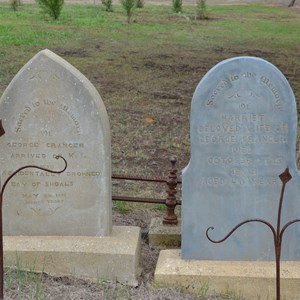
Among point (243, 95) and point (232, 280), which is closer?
point (232, 280)

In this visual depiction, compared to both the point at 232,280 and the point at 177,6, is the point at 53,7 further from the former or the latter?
the point at 232,280

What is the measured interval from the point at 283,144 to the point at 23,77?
1653 millimetres

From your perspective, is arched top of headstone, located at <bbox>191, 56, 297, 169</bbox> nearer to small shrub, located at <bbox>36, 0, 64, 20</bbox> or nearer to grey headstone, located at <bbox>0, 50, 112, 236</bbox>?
grey headstone, located at <bbox>0, 50, 112, 236</bbox>

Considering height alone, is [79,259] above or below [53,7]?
above

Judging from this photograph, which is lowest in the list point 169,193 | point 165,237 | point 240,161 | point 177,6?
point 177,6

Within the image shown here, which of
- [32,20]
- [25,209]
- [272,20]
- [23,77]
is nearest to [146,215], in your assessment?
[25,209]

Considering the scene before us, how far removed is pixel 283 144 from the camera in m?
4.62

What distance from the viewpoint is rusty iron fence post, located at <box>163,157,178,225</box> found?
5.43 meters

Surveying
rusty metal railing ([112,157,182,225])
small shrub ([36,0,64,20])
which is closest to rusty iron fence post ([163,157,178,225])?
rusty metal railing ([112,157,182,225])

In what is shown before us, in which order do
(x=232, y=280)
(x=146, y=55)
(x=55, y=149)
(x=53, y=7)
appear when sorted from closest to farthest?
(x=232, y=280) → (x=55, y=149) → (x=146, y=55) → (x=53, y=7)

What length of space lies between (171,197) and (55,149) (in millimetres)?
1098

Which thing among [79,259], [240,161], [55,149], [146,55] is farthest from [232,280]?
[146,55]

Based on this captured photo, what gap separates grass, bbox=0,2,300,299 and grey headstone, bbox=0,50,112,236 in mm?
570

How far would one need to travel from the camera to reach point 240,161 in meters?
4.65
